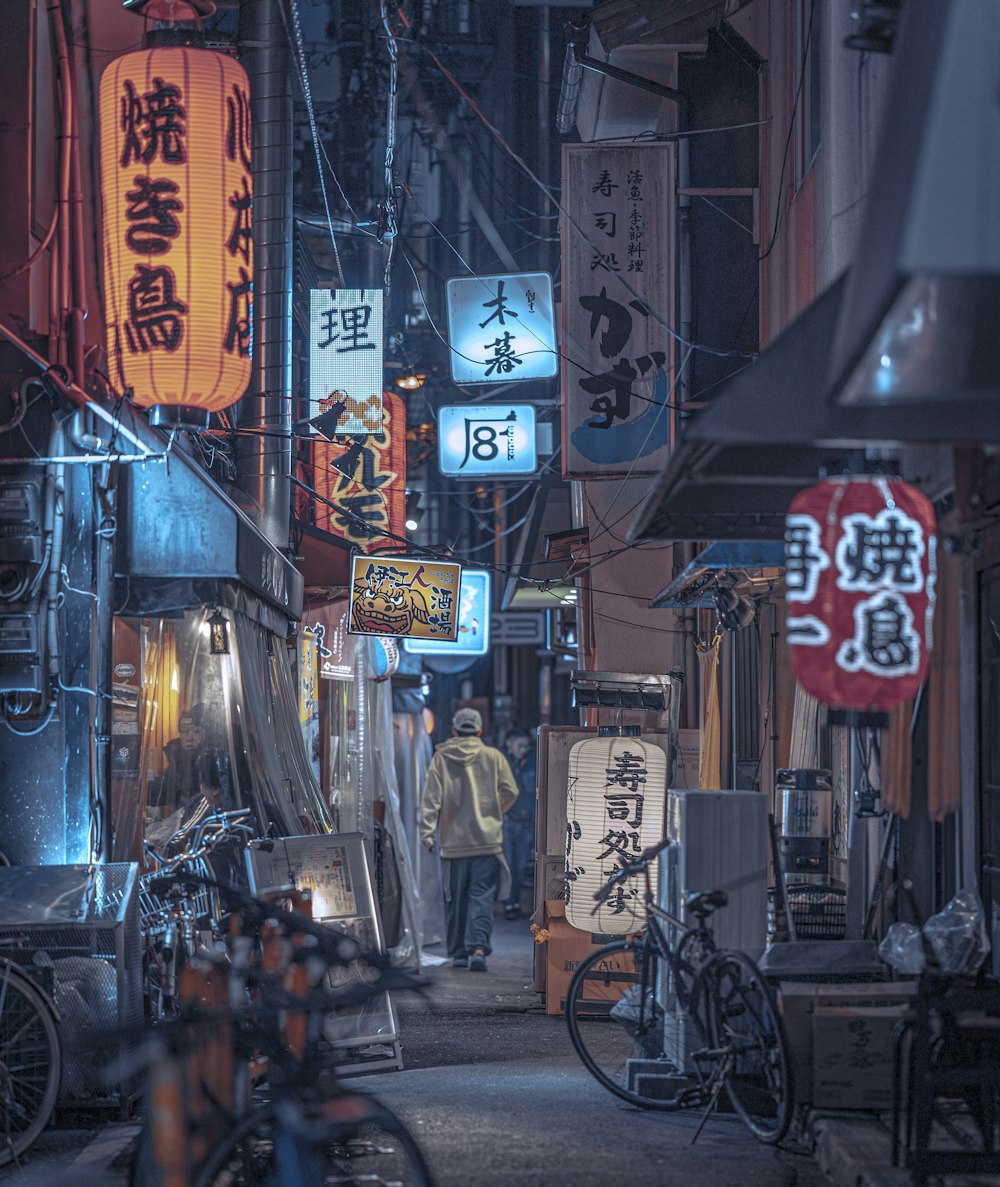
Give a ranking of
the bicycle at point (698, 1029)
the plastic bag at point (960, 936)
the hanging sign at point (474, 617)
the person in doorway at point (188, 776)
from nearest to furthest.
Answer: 1. the plastic bag at point (960, 936)
2. the bicycle at point (698, 1029)
3. the person in doorway at point (188, 776)
4. the hanging sign at point (474, 617)

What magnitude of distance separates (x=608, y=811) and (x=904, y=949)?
17.8 ft

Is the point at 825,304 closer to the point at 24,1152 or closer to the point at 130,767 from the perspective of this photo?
the point at 24,1152

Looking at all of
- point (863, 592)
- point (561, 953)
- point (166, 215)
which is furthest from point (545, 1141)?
point (166, 215)

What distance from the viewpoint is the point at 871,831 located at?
35.1ft

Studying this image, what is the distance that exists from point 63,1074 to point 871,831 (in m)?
5.87

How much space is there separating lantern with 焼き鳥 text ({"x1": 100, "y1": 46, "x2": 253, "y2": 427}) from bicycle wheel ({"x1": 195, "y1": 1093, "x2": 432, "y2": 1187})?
6.62 meters

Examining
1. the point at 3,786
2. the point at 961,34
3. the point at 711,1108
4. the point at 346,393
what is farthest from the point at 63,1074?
the point at 346,393

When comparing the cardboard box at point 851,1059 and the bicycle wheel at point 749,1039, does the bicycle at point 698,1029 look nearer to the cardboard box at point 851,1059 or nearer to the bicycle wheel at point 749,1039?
the bicycle wheel at point 749,1039

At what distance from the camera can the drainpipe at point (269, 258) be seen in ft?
52.8

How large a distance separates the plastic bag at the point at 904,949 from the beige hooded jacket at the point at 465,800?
9.27 meters

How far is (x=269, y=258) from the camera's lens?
16141 mm

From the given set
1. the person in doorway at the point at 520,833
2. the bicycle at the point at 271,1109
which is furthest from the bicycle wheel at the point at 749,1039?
the person in doorway at the point at 520,833

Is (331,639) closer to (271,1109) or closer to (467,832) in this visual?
(467,832)

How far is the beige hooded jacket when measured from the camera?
1775 cm
